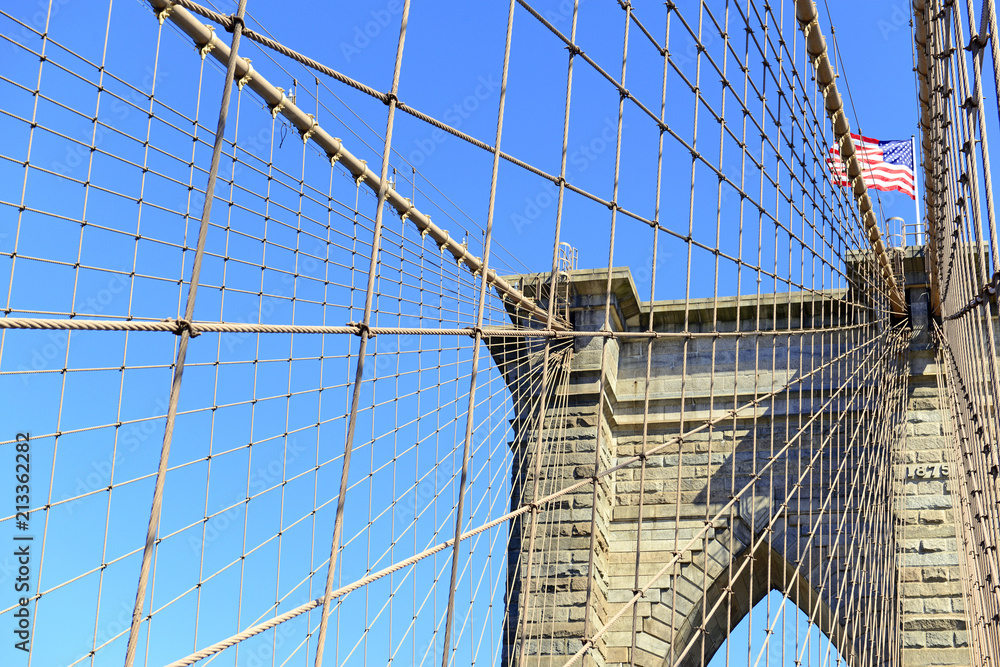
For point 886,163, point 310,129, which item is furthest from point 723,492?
point 310,129

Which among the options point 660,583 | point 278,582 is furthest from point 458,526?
point 660,583

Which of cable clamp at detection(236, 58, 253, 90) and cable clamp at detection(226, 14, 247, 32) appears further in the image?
cable clamp at detection(236, 58, 253, 90)

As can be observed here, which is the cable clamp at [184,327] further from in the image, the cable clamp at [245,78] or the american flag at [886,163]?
the american flag at [886,163]

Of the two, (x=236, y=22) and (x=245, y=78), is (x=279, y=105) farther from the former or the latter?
(x=236, y=22)

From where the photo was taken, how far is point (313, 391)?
23.9 ft

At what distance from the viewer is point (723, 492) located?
10.4m

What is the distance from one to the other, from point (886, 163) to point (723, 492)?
4.47 metres

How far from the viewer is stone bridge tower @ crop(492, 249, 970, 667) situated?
9453mm

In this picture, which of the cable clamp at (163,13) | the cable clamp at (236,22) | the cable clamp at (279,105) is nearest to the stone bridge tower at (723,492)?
the cable clamp at (279,105)

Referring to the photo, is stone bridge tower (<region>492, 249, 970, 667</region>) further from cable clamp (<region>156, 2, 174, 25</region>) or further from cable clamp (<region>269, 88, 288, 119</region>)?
cable clamp (<region>156, 2, 174, 25</region>)

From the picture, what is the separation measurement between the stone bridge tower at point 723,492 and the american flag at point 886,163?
5.45ft

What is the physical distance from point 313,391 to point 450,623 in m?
3.35

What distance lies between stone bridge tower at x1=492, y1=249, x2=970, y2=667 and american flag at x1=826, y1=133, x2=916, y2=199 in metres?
1.66

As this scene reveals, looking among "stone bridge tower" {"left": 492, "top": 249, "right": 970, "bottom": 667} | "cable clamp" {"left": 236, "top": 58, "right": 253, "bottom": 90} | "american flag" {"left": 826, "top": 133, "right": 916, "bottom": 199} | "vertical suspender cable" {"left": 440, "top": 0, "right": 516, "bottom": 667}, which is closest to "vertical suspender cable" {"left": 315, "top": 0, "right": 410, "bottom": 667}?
"vertical suspender cable" {"left": 440, "top": 0, "right": 516, "bottom": 667}
